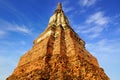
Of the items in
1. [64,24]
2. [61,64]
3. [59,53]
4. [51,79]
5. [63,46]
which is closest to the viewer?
[51,79]

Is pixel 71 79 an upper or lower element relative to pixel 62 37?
lower

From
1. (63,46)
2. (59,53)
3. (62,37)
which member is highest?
(62,37)

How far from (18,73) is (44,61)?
313 cm

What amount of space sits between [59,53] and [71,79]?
10.1 feet

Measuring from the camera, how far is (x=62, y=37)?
19.4 metres

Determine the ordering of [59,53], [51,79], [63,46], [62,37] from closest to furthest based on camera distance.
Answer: [51,79], [59,53], [63,46], [62,37]

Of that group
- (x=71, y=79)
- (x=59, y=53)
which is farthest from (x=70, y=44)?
(x=71, y=79)

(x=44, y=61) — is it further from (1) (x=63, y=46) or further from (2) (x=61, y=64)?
(1) (x=63, y=46)

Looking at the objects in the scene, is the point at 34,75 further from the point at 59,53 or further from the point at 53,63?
the point at 59,53

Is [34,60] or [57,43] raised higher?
[57,43]

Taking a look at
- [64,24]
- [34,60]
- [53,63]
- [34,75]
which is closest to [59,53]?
[53,63]

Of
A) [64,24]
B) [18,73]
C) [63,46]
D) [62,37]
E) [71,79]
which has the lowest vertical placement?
[71,79]

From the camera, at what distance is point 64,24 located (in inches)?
901

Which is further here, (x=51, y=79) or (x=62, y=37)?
(x=62, y=37)
